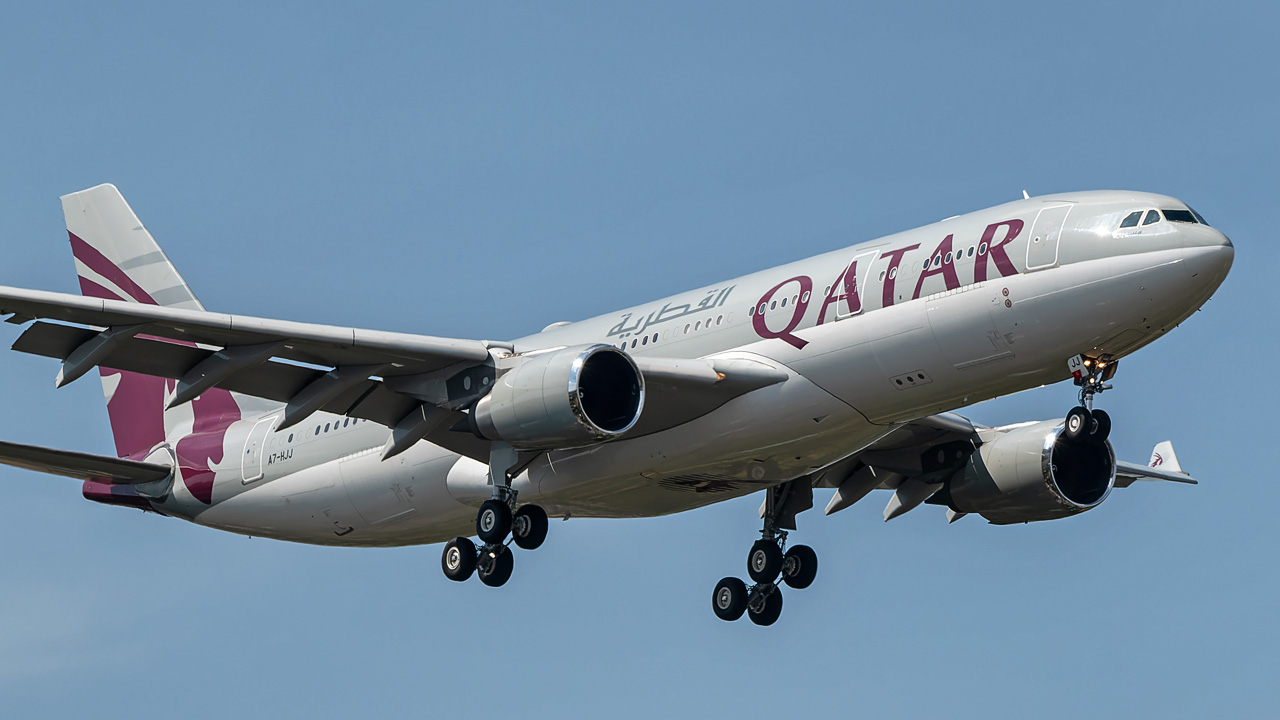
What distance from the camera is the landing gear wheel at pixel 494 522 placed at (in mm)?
31828

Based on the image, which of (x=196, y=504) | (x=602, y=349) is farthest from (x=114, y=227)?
(x=602, y=349)

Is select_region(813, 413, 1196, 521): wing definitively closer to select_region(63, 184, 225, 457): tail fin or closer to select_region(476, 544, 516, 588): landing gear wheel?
select_region(476, 544, 516, 588): landing gear wheel

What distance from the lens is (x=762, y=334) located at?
30281 mm

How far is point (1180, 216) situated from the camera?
27625 mm

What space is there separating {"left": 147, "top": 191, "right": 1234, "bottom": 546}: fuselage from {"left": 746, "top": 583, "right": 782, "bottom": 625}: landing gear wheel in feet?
11.8

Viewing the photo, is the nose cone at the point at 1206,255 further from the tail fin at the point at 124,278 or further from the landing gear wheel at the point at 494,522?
the tail fin at the point at 124,278

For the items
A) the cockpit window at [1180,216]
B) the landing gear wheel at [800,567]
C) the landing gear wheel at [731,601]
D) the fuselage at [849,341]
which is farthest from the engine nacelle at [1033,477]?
the cockpit window at [1180,216]

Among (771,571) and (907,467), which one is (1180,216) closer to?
(907,467)

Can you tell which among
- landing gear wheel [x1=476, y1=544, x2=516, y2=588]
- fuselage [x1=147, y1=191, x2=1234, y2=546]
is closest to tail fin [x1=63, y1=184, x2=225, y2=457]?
fuselage [x1=147, y1=191, x2=1234, y2=546]

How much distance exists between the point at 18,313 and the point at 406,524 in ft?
33.1

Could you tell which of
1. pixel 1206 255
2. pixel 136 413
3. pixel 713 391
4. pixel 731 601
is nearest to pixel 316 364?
pixel 713 391

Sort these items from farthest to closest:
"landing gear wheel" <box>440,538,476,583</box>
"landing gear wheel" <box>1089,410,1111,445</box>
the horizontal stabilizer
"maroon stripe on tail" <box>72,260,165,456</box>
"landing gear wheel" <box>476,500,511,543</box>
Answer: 1. "maroon stripe on tail" <box>72,260,165,456</box>
2. "landing gear wheel" <box>440,538,476,583</box>
3. the horizontal stabilizer
4. "landing gear wheel" <box>476,500,511,543</box>
5. "landing gear wheel" <box>1089,410,1111,445</box>

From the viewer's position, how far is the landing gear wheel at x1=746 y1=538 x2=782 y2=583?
119ft

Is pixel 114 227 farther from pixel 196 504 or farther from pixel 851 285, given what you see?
pixel 851 285
